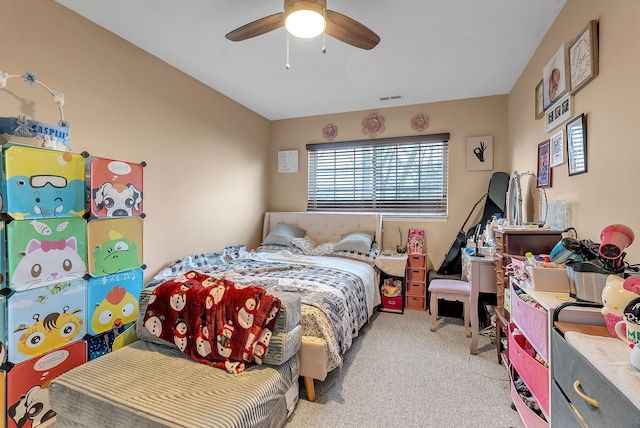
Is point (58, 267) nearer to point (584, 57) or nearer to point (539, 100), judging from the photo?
point (584, 57)

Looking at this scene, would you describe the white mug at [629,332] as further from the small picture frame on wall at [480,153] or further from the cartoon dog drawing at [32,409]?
the small picture frame on wall at [480,153]

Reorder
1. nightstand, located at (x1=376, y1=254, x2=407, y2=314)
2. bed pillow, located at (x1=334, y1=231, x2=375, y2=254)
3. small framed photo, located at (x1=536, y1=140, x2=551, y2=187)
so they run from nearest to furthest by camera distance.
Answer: small framed photo, located at (x1=536, y1=140, x2=551, y2=187), nightstand, located at (x1=376, y1=254, x2=407, y2=314), bed pillow, located at (x1=334, y1=231, x2=375, y2=254)

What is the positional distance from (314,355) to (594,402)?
1.30 m

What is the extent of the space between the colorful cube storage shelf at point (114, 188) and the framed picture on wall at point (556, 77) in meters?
3.01

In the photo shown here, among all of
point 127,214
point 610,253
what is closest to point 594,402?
point 610,253

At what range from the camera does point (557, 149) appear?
206 cm

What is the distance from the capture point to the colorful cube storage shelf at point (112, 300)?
186 centimetres

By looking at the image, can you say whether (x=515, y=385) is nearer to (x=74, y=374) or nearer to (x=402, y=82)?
(x=74, y=374)

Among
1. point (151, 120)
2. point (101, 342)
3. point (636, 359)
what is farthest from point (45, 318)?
point (636, 359)

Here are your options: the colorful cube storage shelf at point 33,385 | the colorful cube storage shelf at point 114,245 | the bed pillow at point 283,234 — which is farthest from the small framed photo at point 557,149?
the colorful cube storage shelf at point 33,385

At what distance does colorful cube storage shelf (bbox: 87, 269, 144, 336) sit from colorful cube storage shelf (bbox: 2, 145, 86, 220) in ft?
1.59

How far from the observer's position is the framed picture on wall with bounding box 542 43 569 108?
1.89 meters

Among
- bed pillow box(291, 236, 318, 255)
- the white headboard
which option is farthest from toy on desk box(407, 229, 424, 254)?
bed pillow box(291, 236, 318, 255)

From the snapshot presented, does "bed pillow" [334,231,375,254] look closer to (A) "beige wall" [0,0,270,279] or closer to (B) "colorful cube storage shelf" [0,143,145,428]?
(A) "beige wall" [0,0,270,279]
